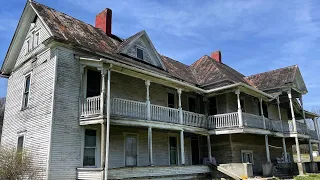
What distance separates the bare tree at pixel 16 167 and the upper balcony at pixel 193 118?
10.4 feet

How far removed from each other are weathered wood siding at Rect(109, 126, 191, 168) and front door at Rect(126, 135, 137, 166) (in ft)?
0.89

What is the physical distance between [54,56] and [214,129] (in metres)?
11.5

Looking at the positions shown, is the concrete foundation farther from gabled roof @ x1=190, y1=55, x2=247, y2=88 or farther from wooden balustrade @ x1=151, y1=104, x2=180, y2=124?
wooden balustrade @ x1=151, y1=104, x2=180, y2=124

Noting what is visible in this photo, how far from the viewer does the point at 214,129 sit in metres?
20.4

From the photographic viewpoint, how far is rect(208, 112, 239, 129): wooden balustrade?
19.6 metres

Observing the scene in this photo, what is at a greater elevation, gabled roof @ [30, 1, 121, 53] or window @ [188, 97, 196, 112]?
gabled roof @ [30, 1, 121, 53]

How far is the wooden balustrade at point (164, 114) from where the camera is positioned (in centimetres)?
1692

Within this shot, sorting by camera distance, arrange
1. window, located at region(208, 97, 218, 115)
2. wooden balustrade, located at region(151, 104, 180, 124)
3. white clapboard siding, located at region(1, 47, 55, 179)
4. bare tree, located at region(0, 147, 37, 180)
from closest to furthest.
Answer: bare tree, located at region(0, 147, 37, 180), white clapboard siding, located at region(1, 47, 55, 179), wooden balustrade, located at region(151, 104, 180, 124), window, located at region(208, 97, 218, 115)

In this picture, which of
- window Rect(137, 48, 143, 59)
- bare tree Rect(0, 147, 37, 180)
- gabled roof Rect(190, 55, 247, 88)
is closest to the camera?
bare tree Rect(0, 147, 37, 180)

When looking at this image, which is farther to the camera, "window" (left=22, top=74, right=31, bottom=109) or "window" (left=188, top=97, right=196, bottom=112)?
"window" (left=188, top=97, right=196, bottom=112)

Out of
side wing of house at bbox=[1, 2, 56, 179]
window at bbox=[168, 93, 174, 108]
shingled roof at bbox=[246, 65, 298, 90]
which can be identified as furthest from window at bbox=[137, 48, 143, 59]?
shingled roof at bbox=[246, 65, 298, 90]

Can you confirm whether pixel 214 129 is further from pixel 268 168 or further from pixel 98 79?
pixel 98 79

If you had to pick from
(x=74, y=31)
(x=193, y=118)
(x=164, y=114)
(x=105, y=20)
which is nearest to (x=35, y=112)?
(x=74, y=31)

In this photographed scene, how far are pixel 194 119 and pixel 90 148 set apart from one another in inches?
299
